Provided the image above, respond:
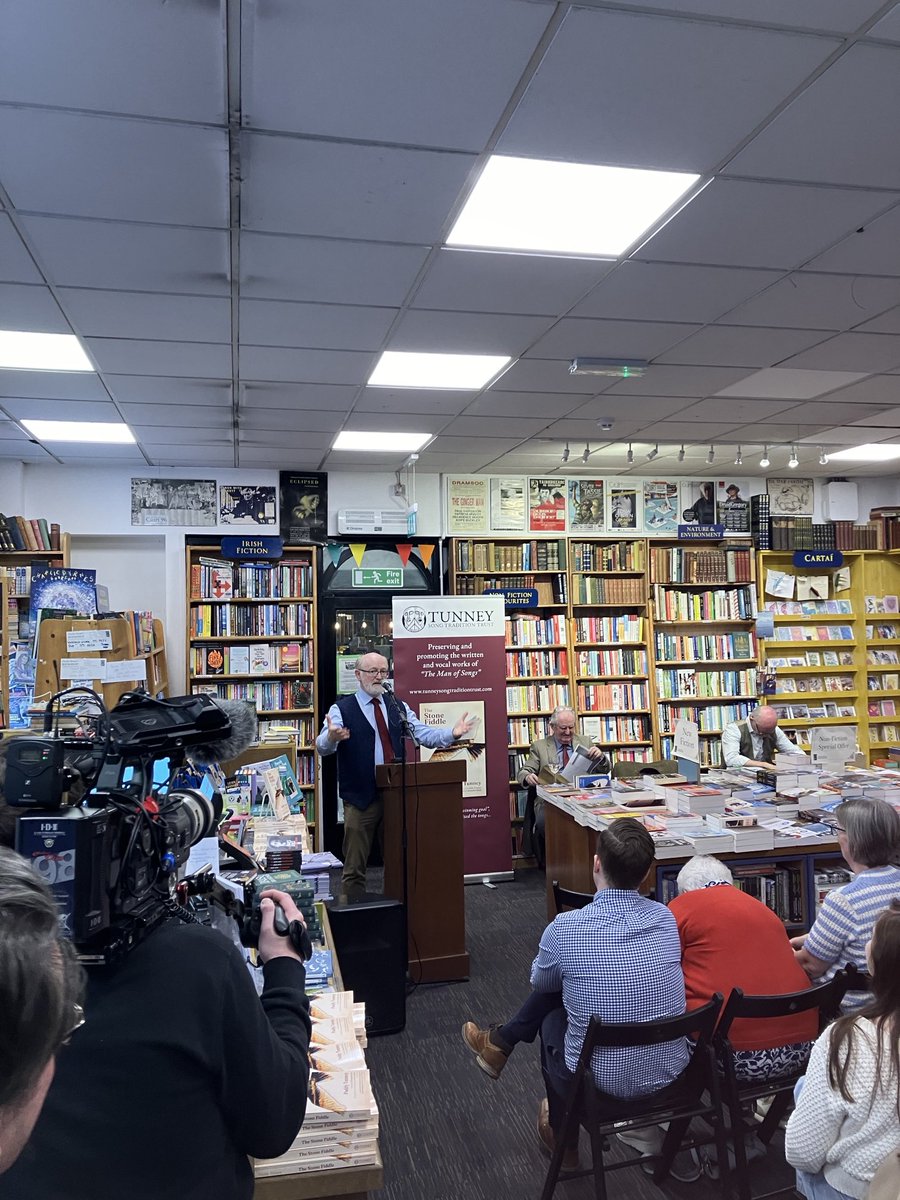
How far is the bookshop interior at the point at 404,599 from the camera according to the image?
1161 mm

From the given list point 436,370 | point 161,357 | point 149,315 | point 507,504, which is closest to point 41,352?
point 161,357

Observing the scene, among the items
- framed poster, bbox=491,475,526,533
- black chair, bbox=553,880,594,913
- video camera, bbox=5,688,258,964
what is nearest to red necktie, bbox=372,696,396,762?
black chair, bbox=553,880,594,913

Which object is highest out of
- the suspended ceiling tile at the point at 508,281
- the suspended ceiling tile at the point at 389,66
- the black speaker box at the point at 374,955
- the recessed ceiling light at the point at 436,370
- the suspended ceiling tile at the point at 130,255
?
the recessed ceiling light at the point at 436,370

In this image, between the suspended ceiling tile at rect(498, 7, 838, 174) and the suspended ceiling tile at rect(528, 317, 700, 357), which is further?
the suspended ceiling tile at rect(528, 317, 700, 357)

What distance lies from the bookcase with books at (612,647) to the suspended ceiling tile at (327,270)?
14.0 feet

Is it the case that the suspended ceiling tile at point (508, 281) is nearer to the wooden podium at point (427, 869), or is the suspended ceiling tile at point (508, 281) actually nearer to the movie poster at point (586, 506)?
the wooden podium at point (427, 869)

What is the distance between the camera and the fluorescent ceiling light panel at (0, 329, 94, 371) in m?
3.58

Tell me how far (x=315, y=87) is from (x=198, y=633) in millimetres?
5058

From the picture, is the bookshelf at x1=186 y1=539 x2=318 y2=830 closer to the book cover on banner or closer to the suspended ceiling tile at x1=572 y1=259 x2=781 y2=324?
the book cover on banner

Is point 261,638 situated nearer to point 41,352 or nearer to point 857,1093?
point 41,352

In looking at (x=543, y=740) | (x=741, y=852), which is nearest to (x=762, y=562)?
(x=543, y=740)

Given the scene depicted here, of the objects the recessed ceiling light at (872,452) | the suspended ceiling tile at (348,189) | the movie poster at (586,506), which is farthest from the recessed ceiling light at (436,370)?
the recessed ceiling light at (872,452)

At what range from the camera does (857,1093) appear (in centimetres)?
160

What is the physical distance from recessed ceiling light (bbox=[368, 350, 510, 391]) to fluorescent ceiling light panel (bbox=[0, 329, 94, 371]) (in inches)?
56.6
